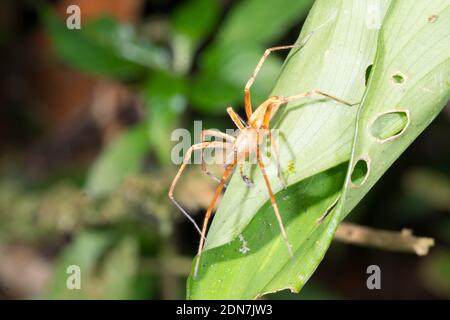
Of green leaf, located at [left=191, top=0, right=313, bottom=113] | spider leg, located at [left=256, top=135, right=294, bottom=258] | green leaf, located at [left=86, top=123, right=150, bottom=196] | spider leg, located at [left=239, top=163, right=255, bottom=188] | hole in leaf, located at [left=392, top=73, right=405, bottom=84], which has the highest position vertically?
green leaf, located at [left=191, top=0, right=313, bottom=113]

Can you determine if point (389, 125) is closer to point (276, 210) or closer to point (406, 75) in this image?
point (406, 75)

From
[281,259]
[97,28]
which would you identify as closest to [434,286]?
[97,28]

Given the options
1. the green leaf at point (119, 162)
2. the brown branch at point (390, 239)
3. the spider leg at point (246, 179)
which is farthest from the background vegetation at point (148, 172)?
the spider leg at point (246, 179)

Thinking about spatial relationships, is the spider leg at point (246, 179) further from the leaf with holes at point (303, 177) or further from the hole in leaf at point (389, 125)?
the hole in leaf at point (389, 125)

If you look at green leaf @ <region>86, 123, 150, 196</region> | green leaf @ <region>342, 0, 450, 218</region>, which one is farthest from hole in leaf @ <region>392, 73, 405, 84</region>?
green leaf @ <region>86, 123, 150, 196</region>

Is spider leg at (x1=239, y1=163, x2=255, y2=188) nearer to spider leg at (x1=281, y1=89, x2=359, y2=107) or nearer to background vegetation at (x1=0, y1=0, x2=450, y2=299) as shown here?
spider leg at (x1=281, y1=89, x2=359, y2=107)

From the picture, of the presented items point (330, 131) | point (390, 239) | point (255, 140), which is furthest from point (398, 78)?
point (390, 239)
